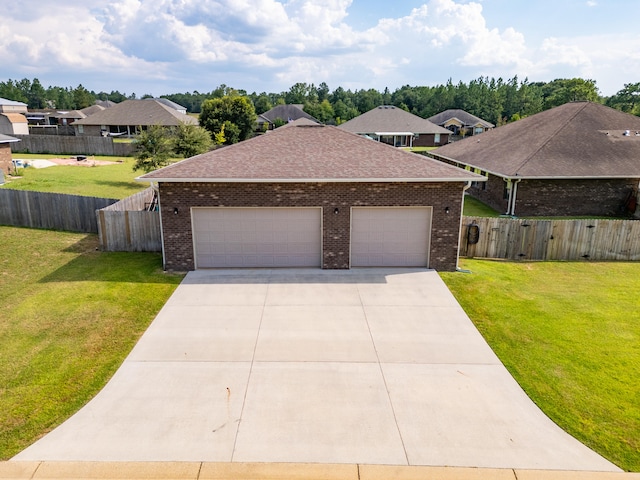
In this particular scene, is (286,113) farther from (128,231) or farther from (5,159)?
(128,231)

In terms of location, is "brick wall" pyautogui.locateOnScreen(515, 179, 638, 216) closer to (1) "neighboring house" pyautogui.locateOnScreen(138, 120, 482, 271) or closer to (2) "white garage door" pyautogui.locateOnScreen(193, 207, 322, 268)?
(1) "neighboring house" pyautogui.locateOnScreen(138, 120, 482, 271)

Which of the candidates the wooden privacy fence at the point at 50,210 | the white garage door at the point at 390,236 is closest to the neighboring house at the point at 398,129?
the wooden privacy fence at the point at 50,210

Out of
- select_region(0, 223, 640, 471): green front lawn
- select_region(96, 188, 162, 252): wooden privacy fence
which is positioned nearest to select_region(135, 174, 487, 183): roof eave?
select_region(96, 188, 162, 252): wooden privacy fence

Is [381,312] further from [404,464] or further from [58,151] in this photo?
[58,151]

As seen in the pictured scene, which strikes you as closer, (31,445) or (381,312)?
(31,445)

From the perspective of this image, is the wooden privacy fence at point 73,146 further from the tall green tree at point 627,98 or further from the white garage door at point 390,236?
the tall green tree at point 627,98

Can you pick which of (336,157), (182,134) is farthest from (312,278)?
(182,134)

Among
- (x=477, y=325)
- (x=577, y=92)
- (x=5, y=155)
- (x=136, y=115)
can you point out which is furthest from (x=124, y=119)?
(x=577, y=92)
